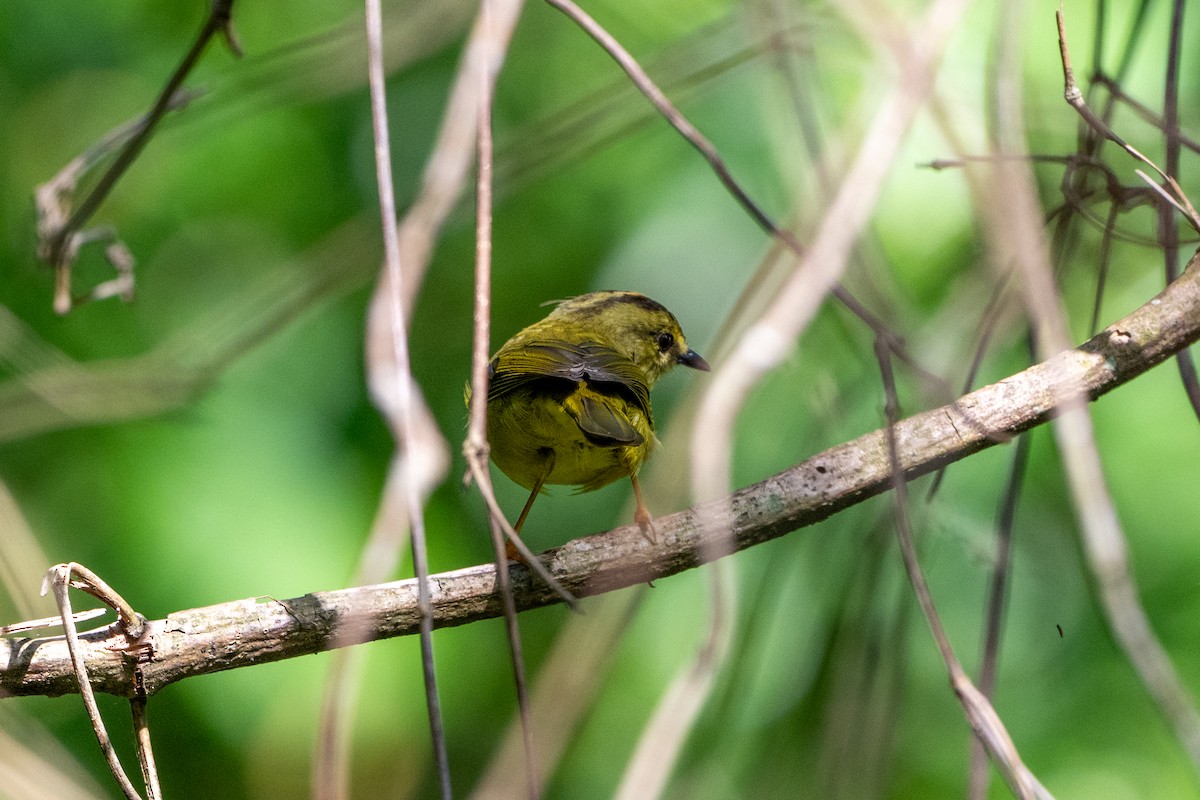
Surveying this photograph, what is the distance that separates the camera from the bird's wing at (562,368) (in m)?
3.07

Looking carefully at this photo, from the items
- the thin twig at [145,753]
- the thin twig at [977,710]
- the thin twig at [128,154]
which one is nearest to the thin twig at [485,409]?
the thin twig at [977,710]

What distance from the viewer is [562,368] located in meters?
3.07

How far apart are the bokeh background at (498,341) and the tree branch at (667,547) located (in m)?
0.76

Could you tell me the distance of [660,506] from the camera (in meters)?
2.65

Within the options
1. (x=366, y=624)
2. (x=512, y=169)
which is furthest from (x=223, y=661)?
(x=512, y=169)

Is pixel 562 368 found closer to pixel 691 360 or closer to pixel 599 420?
pixel 599 420

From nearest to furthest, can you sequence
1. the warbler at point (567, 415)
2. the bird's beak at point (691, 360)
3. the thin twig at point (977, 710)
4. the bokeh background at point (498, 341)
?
1. the thin twig at point (977, 710)
2. the warbler at point (567, 415)
3. the bokeh background at point (498, 341)
4. the bird's beak at point (691, 360)

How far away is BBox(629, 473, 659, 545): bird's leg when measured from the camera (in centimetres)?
227

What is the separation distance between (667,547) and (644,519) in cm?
80

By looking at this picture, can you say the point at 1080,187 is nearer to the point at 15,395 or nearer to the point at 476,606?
the point at 476,606

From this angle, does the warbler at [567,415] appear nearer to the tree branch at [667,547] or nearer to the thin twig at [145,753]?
the tree branch at [667,547]

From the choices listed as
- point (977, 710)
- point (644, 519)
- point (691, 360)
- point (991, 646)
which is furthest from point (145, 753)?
point (691, 360)

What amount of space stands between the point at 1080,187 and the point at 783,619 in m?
1.89

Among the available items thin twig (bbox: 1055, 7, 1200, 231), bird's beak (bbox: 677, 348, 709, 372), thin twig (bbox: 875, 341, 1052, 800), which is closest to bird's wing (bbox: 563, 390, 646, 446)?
bird's beak (bbox: 677, 348, 709, 372)
